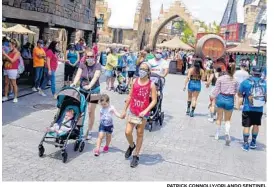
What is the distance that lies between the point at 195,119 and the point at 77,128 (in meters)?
5.00

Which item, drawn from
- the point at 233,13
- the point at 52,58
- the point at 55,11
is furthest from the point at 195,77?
the point at 233,13

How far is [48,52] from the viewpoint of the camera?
11977 millimetres

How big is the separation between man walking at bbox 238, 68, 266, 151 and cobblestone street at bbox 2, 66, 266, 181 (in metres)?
0.64

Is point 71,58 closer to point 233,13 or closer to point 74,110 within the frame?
point 74,110

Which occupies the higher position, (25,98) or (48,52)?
(48,52)

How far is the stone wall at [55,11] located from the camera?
11141 mm

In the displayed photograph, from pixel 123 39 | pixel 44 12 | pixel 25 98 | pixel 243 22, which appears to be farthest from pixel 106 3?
pixel 25 98

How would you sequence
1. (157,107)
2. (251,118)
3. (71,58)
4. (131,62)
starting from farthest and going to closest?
1. (131,62)
2. (71,58)
3. (157,107)
4. (251,118)

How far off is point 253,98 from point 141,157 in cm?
276

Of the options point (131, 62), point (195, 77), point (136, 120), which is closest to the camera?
point (136, 120)

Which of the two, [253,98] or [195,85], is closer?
[253,98]

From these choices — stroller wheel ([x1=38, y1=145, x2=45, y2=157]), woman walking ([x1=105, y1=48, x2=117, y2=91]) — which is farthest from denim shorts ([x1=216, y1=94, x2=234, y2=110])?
woman walking ([x1=105, y1=48, x2=117, y2=91])

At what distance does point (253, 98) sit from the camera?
7797mm
